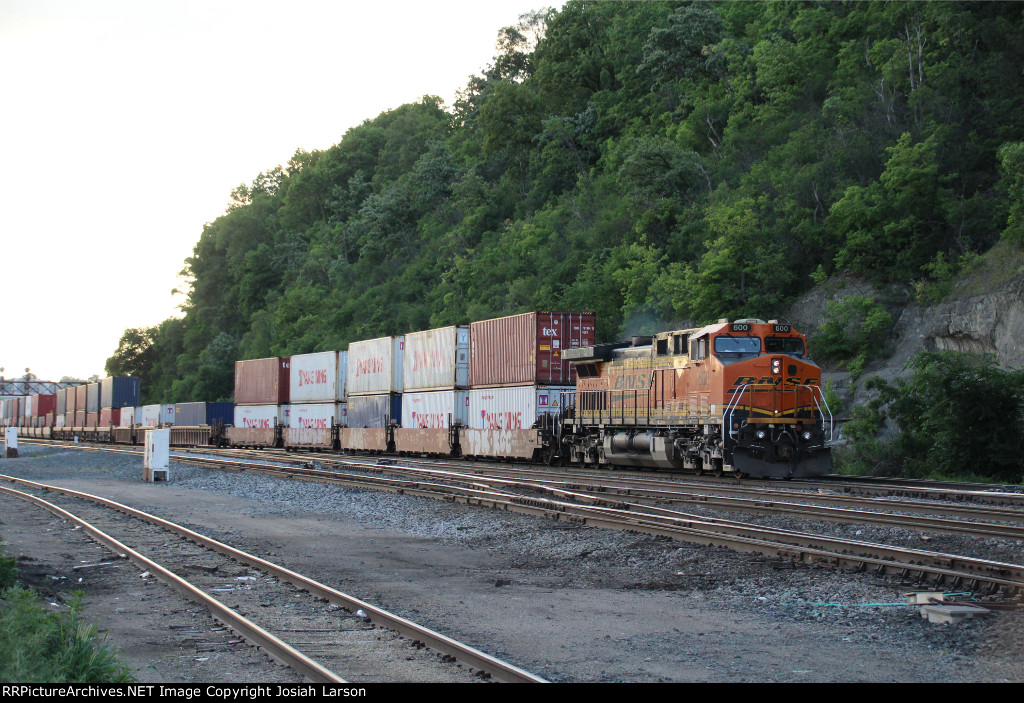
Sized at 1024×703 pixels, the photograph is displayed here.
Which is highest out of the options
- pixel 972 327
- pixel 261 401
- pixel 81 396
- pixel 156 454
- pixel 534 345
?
pixel 972 327

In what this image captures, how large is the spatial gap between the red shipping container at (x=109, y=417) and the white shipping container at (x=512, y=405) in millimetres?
38275

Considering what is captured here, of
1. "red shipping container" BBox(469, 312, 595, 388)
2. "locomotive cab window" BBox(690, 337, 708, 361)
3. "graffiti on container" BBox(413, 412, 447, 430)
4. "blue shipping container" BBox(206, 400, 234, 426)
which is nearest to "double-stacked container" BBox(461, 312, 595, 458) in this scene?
"red shipping container" BBox(469, 312, 595, 388)

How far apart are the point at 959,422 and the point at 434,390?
1757 cm

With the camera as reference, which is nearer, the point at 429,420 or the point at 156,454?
the point at 156,454

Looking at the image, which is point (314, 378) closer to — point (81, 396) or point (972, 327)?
point (972, 327)

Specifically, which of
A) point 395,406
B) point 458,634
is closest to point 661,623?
point 458,634

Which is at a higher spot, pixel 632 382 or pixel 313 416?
pixel 632 382

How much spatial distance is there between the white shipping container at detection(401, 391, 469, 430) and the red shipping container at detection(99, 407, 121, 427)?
33586 millimetres

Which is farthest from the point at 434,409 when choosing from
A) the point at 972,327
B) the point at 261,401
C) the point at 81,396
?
the point at 81,396

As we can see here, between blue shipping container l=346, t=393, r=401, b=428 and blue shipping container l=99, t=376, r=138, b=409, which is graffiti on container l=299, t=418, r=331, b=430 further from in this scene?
blue shipping container l=99, t=376, r=138, b=409

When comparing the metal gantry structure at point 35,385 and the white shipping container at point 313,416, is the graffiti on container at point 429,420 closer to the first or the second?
the white shipping container at point 313,416

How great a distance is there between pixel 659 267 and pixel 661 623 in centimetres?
4117

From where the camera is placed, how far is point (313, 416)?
41844 millimetres

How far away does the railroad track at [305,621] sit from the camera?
658cm
